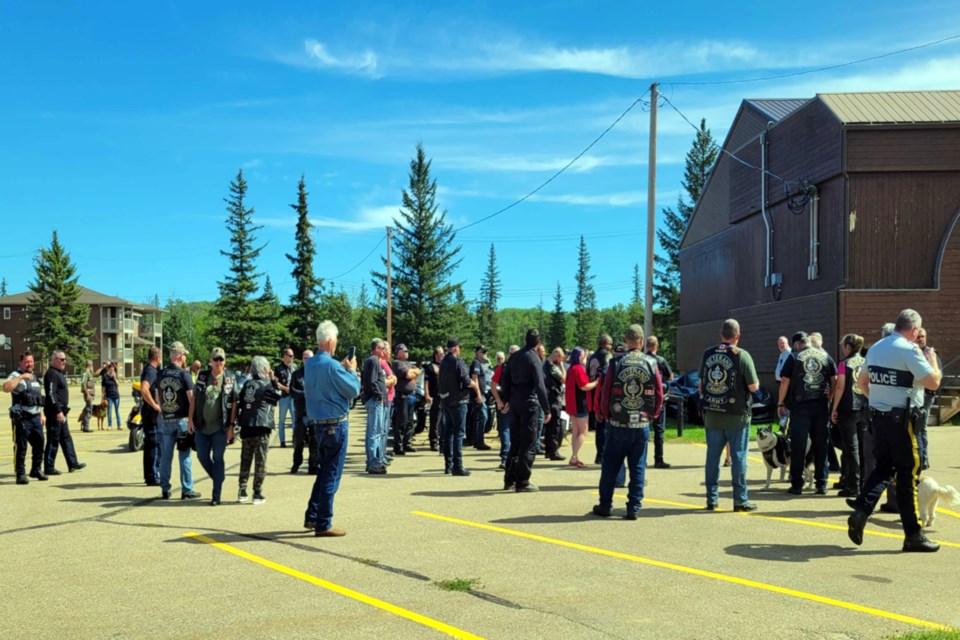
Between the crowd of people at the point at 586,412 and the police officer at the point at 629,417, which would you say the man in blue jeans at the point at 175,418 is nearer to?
the crowd of people at the point at 586,412

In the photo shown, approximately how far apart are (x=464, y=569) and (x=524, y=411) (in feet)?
14.1

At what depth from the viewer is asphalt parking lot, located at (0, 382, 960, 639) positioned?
5.23 metres

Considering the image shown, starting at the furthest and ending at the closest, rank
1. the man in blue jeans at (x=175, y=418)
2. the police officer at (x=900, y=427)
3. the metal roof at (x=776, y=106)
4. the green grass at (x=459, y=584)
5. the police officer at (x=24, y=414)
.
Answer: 1. the metal roof at (x=776, y=106)
2. the police officer at (x=24, y=414)
3. the man in blue jeans at (x=175, y=418)
4. the police officer at (x=900, y=427)
5. the green grass at (x=459, y=584)

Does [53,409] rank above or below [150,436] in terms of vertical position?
above

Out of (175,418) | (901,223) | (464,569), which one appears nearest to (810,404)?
(464,569)

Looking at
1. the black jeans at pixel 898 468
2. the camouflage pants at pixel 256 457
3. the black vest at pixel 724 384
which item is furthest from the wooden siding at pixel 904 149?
the camouflage pants at pixel 256 457

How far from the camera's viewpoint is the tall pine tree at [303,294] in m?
64.2

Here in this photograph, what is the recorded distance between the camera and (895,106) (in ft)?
79.9

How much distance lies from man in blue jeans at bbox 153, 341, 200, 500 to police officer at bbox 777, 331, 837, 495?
24.2 ft

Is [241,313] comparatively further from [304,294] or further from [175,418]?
[175,418]

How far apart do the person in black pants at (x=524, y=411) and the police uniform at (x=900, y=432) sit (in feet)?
14.2

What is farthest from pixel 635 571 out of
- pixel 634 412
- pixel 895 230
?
pixel 895 230

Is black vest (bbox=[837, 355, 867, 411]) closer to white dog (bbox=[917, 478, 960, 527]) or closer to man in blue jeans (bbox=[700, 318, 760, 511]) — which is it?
man in blue jeans (bbox=[700, 318, 760, 511])

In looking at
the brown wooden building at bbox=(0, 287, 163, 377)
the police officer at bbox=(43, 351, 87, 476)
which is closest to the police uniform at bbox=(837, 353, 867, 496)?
the police officer at bbox=(43, 351, 87, 476)
